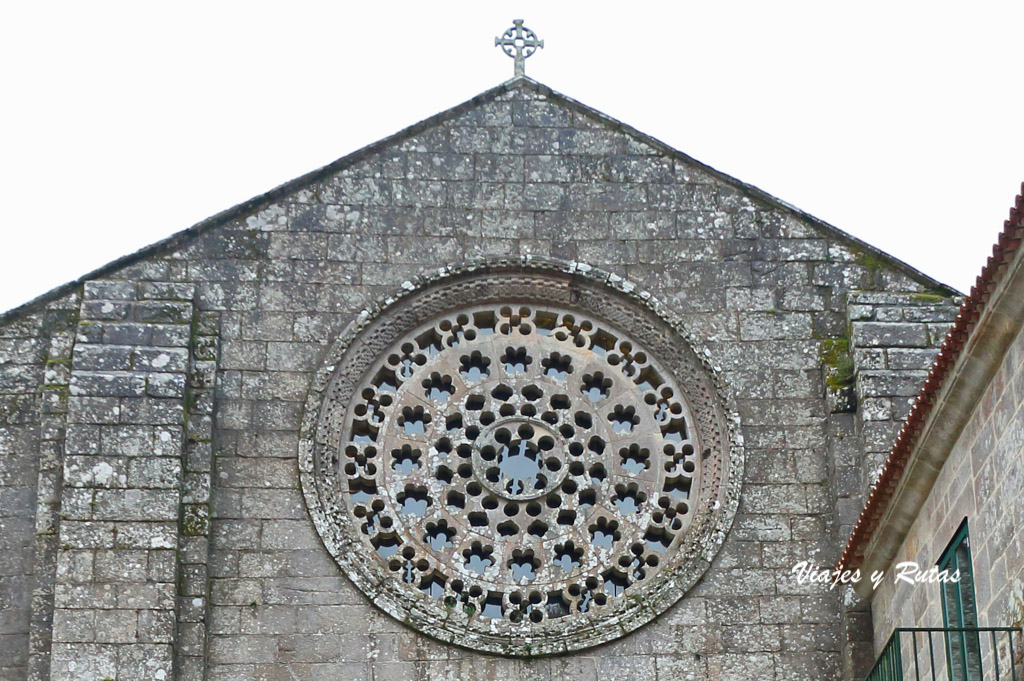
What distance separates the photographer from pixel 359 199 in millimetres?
15094

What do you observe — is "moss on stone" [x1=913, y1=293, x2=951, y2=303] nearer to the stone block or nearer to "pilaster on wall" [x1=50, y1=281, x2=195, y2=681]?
the stone block

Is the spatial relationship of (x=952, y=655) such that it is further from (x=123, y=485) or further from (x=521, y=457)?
(x=123, y=485)

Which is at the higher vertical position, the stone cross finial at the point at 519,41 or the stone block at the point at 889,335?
the stone cross finial at the point at 519,41

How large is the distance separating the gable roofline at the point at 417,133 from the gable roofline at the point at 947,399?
2523mm

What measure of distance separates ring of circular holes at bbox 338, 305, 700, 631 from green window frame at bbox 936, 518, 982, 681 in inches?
112

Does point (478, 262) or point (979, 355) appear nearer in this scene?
point (979, 355)

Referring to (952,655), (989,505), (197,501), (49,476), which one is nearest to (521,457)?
(197,501)

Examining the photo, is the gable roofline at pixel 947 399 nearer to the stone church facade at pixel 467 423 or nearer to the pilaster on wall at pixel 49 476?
the stone church facade at pixel 467 423

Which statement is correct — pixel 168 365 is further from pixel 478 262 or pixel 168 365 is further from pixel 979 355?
pixel 979 355

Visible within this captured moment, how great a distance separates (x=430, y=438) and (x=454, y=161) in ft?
7.23

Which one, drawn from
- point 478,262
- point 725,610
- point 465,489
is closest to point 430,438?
point 465,489

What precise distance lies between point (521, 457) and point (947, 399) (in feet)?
13.3

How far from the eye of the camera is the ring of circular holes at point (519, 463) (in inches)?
547

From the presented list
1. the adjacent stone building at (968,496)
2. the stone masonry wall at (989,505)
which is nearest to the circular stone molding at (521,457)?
the adjacent stone building at (968,496)
